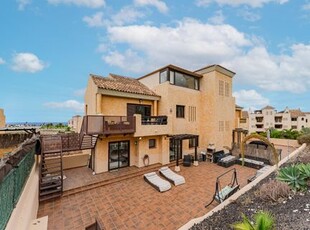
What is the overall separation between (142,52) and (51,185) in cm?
1414

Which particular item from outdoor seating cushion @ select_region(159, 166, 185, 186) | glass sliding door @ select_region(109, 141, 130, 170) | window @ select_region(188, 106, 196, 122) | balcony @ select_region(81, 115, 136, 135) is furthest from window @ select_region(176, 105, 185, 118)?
outdoor seating cushion @ select_region(159, 166, 185, 186)

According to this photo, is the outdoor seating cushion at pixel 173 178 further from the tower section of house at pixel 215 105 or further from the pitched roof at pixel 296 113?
the pitched roof at pixel 296 113

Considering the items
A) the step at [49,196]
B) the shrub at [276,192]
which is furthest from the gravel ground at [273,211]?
the step at [49,196]

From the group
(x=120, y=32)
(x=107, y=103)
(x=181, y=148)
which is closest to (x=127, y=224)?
(x=107, y=103)

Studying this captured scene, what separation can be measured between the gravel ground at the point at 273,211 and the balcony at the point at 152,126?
836 centimetres

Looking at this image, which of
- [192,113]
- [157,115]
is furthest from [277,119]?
[157,115]

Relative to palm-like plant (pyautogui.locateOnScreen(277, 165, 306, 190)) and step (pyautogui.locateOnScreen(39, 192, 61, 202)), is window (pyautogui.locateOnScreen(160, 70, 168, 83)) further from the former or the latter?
step (pyautogui.locateOnScreen(39, 192, 61, 202))

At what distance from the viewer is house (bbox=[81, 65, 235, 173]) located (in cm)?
1260

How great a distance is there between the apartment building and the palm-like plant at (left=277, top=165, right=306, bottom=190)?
54.6 meters

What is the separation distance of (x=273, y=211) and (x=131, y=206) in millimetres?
6180

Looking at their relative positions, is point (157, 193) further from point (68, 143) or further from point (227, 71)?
point (227, 71)

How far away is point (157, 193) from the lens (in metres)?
9.88

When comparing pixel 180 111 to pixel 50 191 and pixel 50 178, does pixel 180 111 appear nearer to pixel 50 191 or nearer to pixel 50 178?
pixel 50 178

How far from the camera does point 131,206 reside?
8398 millimetres
